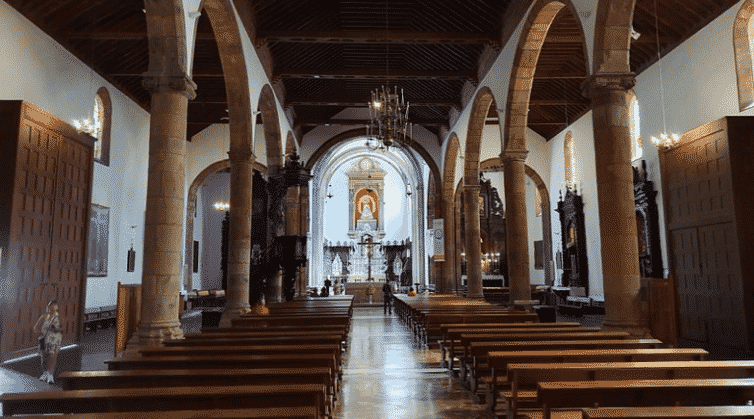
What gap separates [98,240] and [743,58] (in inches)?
613

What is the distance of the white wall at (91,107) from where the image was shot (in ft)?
34.9

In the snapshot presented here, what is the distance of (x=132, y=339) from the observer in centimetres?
673

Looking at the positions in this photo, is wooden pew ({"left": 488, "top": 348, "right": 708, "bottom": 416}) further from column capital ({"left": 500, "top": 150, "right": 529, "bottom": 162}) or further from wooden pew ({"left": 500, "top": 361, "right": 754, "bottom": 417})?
column capital ({"left": 500, "top": 150, "right": 529, "bottom": 162})

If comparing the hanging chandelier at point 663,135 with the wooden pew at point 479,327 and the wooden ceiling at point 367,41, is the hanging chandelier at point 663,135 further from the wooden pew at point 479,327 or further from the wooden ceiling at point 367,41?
the wooden pew at point 479,327

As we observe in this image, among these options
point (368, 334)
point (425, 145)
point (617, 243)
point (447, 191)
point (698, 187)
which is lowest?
point (368, 334)

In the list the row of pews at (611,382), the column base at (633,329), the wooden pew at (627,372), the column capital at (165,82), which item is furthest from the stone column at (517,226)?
the wooden pew at (627,372)

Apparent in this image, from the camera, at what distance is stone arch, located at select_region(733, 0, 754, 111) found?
10.6 m

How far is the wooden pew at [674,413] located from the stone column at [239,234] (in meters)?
9.42

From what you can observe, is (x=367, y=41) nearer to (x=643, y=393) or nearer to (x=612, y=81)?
(x=612, y=81)

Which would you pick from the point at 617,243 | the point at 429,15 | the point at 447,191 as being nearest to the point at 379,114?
the point at 429,15

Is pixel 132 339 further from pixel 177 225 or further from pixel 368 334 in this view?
pixel 368 334

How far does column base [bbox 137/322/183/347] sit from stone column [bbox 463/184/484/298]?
11.3 m

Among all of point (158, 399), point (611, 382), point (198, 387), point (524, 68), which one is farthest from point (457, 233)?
A: point (158, 399)

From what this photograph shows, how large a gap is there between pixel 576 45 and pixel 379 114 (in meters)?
6.09
